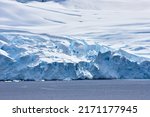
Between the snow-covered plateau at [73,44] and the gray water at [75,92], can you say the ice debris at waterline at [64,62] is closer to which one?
the snow-covered plateau at [73,44]

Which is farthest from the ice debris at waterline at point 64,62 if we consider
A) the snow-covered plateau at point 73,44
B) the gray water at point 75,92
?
the gray water at point 75,92

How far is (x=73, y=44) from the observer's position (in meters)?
69.4

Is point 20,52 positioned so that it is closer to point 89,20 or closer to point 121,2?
point 89,20

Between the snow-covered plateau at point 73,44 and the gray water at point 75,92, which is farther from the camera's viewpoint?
the snow-covered plateau at point 73,44

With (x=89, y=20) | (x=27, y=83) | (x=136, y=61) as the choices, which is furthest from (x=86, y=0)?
(x=136, y=61)

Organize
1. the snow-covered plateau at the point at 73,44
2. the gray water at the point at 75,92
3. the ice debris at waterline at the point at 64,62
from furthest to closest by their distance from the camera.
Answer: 1. the snow-covered plateau at the point at 73,44
2. the ice debris at waterline at the point at 64,62
3. the gray water at the point at 75,92

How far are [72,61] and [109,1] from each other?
2585 inches

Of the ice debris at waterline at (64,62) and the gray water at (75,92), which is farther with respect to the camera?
the ice debris at waterline at (64,62)

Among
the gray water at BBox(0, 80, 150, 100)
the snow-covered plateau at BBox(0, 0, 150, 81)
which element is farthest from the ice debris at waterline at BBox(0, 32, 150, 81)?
the gray water at BBox(0, 80, 150, 100)

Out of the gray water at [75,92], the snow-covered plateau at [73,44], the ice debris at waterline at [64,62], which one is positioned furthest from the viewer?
the snow-covered plateau at [73,44]

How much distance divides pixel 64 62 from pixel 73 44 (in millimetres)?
5279

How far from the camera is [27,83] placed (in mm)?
77750

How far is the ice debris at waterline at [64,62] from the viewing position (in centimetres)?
6334

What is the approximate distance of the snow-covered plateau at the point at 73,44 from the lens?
2520 inches
